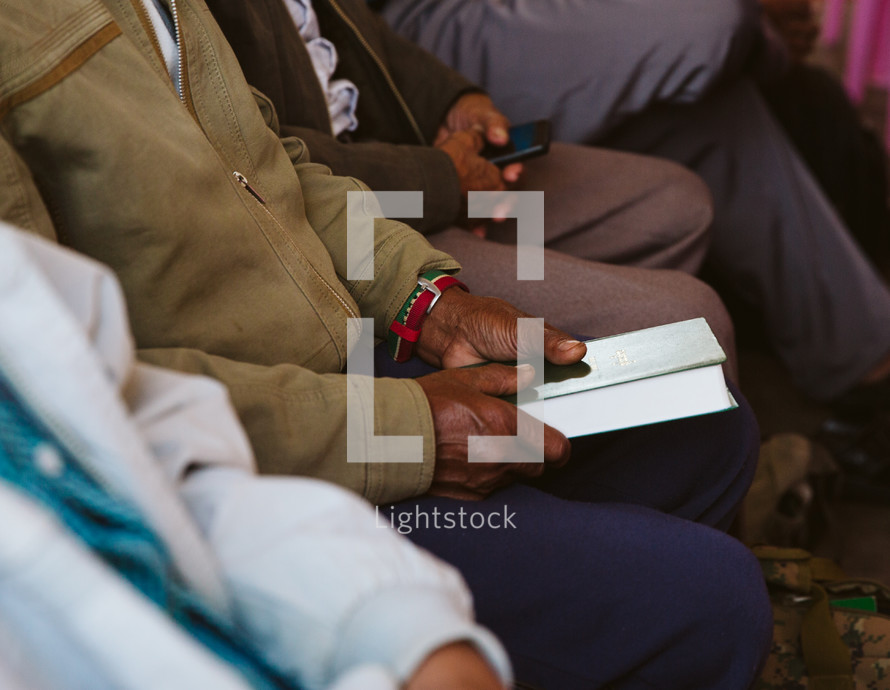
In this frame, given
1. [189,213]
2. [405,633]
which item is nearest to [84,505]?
[405,633]

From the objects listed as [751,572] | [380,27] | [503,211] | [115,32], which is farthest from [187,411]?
[380,27]

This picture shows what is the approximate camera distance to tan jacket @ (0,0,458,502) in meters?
0.57


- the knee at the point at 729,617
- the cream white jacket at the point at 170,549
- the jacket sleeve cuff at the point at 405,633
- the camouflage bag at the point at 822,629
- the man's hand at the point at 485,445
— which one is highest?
the cream white jacket at the point at 170,549

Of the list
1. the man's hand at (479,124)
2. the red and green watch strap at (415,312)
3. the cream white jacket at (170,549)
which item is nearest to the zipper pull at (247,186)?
the red and green watch strap at (415,312)

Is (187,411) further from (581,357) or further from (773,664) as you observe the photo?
(773,664)

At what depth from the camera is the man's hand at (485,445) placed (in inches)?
25.2

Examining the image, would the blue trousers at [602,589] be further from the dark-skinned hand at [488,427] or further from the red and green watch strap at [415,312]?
the red and green watch strap at [415,312]

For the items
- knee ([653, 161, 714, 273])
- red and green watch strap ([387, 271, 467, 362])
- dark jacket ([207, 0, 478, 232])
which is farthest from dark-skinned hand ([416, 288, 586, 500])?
knee ([653, 161, 714, 273])

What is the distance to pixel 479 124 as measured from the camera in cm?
128

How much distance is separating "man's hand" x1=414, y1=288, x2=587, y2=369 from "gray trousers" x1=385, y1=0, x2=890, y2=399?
77cm

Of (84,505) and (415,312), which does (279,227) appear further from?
(84,505)

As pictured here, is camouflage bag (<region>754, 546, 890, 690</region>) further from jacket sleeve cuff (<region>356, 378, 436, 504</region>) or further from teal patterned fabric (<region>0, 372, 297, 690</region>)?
teal patterned fabric (<region>0, 372, 297, 690</region>)

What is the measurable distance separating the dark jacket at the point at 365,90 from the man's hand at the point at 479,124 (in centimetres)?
2

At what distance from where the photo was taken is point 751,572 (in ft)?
2.07
